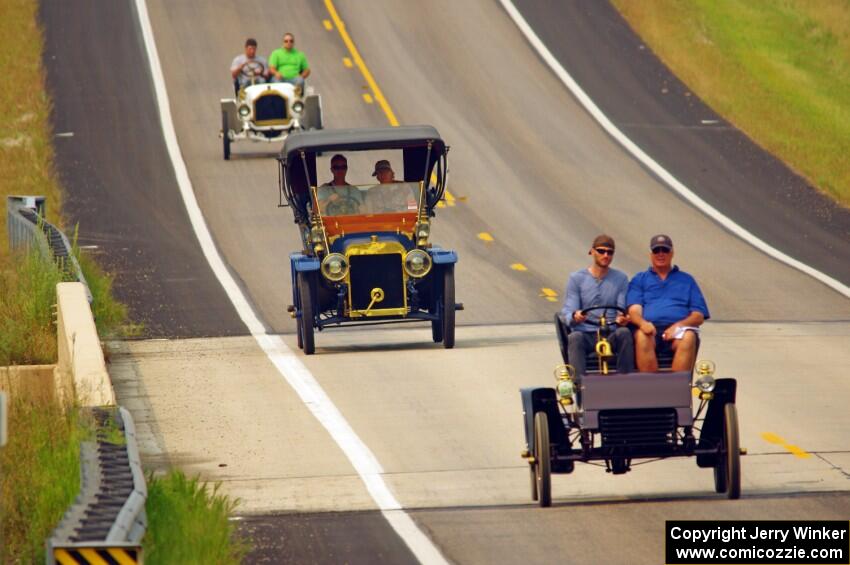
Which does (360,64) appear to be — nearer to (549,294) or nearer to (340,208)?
(549,294)

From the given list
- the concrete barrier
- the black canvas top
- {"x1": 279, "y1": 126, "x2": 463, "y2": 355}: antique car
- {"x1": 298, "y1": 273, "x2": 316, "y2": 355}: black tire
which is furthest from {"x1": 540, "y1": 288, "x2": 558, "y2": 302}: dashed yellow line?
the concrete barrier

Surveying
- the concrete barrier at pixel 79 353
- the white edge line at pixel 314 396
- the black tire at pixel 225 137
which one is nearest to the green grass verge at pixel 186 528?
the white edge line at pixel 314 396

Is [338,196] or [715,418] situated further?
[338,196]

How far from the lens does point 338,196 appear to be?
19172 millimetres

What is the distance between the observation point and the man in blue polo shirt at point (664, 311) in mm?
12578

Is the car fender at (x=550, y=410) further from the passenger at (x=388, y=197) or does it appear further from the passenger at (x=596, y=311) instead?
the passenger at (x=388, y=197)

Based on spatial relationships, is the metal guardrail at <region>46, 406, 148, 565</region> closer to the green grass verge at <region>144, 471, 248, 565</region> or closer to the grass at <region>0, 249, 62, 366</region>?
the green grass verge at <region>144, 471, 248, 565</region>

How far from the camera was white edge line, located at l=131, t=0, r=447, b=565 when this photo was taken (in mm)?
11281

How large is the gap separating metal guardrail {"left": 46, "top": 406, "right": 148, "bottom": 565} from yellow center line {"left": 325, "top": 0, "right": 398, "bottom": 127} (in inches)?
959

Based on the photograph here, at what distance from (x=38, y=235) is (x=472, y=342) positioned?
202 inches

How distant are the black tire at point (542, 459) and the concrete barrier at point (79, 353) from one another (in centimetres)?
305

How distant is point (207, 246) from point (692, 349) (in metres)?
14.9

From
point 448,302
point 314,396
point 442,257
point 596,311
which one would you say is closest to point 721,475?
point 596,311

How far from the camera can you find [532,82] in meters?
37.9
